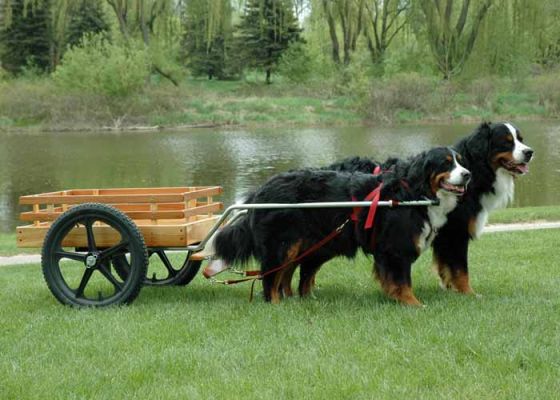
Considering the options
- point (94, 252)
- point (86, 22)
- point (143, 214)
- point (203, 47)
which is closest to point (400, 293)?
point (143, 214)

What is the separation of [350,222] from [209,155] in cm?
2676

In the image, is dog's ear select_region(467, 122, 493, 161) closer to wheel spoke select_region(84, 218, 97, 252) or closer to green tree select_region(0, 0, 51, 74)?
wheel spoke select_region(84, 218, 97, 252)

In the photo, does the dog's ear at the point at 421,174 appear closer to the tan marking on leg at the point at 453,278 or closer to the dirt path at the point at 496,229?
the tan marking on leg at the point at 453,278

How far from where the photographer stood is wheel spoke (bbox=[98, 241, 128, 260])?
6.96 meters

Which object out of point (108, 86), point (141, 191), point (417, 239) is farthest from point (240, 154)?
point (417, 239)

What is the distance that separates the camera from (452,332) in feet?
17.7

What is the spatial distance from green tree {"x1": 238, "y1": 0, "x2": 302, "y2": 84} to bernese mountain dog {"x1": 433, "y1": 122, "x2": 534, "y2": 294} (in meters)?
59.7

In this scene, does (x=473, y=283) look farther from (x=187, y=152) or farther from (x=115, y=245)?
(x=187, y=152)

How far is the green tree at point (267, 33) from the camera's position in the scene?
66.2 m

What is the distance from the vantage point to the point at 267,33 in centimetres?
6762

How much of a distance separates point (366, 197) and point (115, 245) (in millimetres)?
2470

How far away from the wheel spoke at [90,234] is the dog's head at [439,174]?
3.10 meters

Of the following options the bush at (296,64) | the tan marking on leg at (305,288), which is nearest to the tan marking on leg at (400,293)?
the tan marking on leg at (305,288)

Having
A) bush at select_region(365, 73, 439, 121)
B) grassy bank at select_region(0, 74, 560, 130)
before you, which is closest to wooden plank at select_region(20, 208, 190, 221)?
grassy bank at select_region(0, 74, 560, 130)
